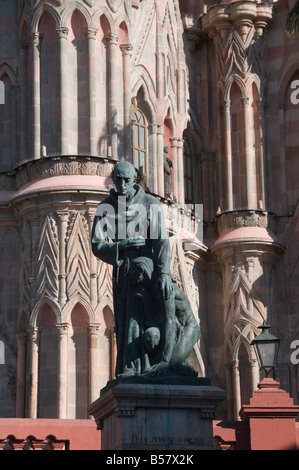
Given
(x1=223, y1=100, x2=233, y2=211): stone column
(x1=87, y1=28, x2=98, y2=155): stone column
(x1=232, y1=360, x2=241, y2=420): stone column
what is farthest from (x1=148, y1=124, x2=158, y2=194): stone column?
(x1=232, y1=360, x2=241, y2=420): stone column

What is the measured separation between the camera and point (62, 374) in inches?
1227

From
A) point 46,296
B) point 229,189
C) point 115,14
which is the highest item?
point 115,14

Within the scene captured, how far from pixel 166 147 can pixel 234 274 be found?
3.82 meters

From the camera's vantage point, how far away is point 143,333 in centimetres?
1880

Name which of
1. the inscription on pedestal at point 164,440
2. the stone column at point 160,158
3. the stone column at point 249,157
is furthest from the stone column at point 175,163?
the inscription on pedestal at point 164,440

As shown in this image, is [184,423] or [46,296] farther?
[46,296]

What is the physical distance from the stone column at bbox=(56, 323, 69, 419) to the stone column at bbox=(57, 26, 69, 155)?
4.38 meters

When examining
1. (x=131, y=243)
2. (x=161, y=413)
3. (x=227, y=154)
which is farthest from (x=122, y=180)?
(x=227, y=154)

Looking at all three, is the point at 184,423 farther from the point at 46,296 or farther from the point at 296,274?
the point at 296,274

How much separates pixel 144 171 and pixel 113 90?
2905mm

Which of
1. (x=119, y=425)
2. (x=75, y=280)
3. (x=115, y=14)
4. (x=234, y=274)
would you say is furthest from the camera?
(x=234, y=274)

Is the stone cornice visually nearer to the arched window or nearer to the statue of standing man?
the arched window

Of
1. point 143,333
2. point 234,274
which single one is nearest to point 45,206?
point 234,274

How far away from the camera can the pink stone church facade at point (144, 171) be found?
31922 mm
